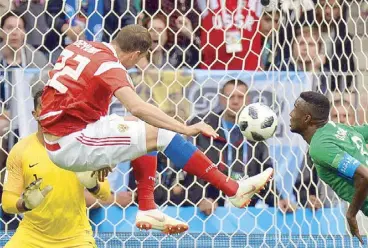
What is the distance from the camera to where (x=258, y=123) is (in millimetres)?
5762

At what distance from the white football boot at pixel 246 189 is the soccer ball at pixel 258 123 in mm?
237

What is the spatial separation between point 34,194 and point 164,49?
2.11 meters

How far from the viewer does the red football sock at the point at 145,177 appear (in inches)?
231

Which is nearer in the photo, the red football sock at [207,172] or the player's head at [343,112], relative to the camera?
the red football sock at [207,172]

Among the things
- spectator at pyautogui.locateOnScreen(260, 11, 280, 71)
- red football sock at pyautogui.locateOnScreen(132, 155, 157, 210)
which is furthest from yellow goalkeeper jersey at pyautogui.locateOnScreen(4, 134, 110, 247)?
spectator at pyautogui.locateOnScreen(260, 11, 280, 71)

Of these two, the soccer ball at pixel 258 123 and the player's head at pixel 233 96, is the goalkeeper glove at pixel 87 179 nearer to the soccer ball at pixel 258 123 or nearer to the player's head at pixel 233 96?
the soccer ball at pixel 258 123

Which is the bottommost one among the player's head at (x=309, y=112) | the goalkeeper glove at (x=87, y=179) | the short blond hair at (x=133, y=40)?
the goalkeeper glove at (x=87, y=179)

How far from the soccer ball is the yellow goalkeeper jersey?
0.99 metres

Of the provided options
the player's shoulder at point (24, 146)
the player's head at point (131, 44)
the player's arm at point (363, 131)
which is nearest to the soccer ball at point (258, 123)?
the player's arm at point (363, 131)

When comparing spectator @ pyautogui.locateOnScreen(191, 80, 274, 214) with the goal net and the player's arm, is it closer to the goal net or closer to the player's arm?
the goal net

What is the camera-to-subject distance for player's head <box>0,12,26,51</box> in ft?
24.3

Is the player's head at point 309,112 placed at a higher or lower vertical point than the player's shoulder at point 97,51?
lower

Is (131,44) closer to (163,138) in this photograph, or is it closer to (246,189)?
(163,138)

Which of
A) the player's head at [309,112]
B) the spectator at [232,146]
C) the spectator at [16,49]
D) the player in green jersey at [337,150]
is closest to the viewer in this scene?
the player in green jersey at [337,150]
